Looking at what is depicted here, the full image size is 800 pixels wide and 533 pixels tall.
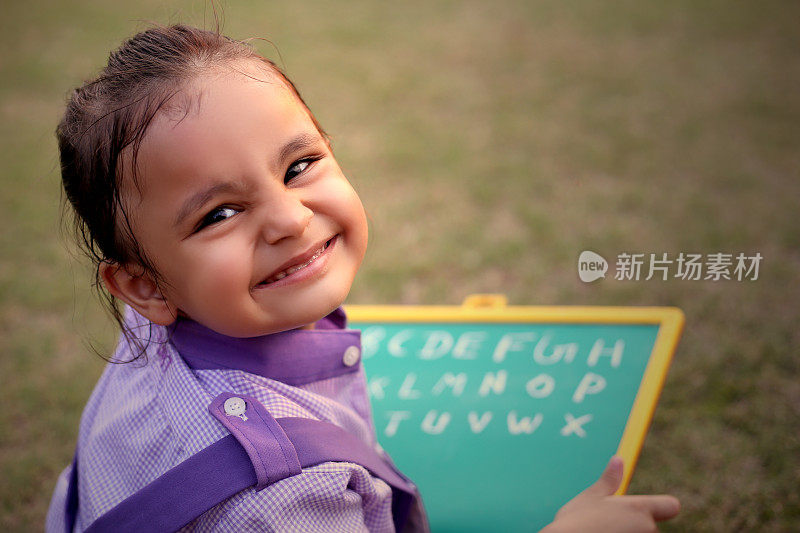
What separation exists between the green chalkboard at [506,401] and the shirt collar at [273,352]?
437 mm

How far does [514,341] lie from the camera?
143 cm

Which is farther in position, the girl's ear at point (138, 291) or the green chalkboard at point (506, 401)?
the green chalkboard at point (506, 401)

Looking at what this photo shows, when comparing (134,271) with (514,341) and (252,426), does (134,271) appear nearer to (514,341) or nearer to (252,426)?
(252,426)

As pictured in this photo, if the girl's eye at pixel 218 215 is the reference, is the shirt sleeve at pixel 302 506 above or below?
below

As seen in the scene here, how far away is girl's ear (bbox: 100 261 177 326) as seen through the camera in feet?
2.57

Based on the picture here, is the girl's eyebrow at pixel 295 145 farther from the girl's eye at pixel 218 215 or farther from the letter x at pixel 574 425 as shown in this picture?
the letter x at pixel 574 425

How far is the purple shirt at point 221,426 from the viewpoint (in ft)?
2.27

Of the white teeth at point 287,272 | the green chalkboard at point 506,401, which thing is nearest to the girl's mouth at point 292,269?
the white teeth at point 287,272

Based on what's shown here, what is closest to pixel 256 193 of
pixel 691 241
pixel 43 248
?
pixel 691 241

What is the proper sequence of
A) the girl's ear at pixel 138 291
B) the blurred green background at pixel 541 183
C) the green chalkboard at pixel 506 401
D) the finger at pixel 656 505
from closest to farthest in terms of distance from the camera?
the girl's ear at pixel 138 291 → the finger at pixel 656 505 → the green chalkboard at pixel 506 401 → the blurred green background at pixel 541 183

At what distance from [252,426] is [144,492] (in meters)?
0.13

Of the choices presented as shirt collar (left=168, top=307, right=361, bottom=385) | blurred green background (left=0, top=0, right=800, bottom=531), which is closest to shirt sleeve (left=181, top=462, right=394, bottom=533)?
shirt collar (left=168, top=307, right=361, bottom=385)

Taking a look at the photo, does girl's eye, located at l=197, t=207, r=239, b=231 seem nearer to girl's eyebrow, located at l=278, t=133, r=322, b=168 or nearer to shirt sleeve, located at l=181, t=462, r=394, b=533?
girl's eyebrow, located at l=278, t=133, r=322, b=168

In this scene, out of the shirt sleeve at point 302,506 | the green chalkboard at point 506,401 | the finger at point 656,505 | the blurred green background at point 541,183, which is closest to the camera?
the shirt sleeve at point 302,506
